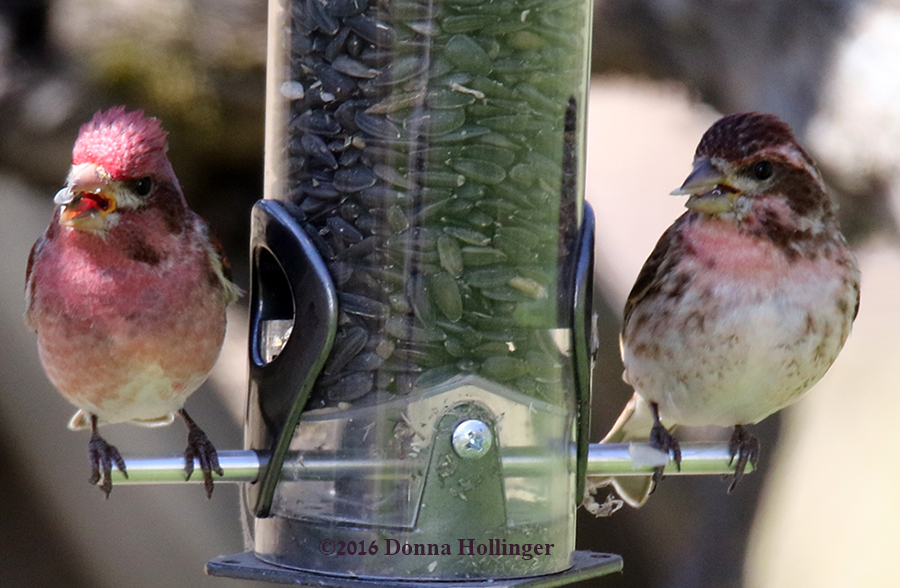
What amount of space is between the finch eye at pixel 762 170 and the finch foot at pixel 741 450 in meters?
0.89

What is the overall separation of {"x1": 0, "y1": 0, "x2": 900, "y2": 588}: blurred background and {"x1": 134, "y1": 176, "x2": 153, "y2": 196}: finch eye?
189 centimetres

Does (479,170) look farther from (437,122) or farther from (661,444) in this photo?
(661,444)

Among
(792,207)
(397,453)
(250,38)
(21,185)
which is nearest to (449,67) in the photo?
(397,453)

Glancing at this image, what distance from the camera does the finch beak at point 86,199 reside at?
148 inches

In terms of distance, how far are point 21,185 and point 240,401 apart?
56.5 inches

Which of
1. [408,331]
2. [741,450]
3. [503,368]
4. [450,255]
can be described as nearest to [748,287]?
[741,450]

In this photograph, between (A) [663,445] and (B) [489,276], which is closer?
(B) [489,276]

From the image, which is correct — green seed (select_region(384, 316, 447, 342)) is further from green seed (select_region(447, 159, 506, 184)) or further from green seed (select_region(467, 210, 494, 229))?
green seed (select_region(447, 159, 506, 184))

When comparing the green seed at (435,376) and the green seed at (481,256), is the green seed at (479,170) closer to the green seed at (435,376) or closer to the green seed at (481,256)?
the green seed at (481,256)

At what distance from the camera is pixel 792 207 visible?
431 centimetres

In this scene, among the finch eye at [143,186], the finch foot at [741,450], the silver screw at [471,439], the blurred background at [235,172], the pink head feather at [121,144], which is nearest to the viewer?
the silver screw at [471,439]

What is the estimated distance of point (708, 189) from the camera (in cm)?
421

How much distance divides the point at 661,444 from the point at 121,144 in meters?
1.92

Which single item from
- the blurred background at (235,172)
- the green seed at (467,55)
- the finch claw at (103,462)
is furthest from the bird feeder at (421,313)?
the blurred background at (235,172)
